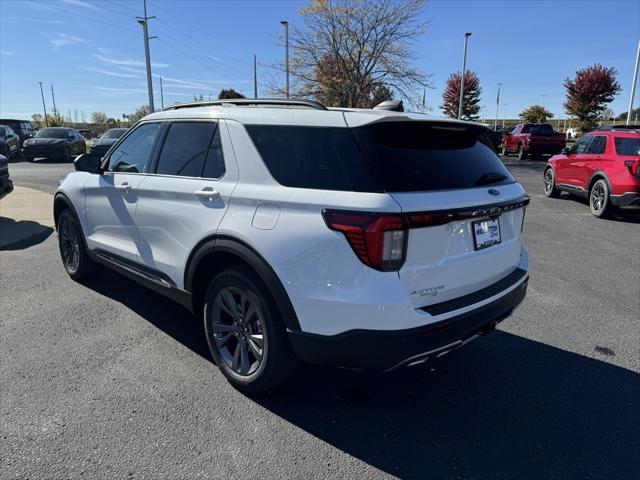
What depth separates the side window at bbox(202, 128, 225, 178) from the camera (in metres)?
3.10

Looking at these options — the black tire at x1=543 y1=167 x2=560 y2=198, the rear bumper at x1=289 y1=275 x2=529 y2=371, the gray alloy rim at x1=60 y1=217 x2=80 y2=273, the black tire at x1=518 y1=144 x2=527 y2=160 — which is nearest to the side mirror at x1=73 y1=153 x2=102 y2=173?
the gray alloy rim at x1=60 y1=217 x2=80 y2=273

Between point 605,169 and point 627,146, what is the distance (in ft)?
1.85

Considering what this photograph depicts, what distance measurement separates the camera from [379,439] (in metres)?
2.66

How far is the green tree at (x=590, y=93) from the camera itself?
39.8m

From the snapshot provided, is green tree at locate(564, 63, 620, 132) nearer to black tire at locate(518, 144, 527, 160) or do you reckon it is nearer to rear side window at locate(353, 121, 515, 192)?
black tire at locate(518, 144, 527, 160)

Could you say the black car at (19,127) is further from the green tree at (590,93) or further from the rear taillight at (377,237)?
the green tree at (590,93)

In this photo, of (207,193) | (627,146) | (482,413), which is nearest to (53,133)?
(627,146)

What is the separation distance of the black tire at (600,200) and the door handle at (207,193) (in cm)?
890

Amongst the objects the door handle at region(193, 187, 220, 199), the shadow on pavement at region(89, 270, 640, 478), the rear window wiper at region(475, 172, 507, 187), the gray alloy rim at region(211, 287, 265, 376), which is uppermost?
the rear window wiper at region(475, 172, 507, 187)

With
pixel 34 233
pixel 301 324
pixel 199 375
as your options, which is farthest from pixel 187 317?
pixel 34 233

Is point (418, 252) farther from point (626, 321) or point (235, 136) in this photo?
point (626, 321)

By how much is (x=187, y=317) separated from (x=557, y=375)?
3.09m

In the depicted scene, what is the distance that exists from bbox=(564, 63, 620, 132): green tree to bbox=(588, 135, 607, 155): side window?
34441mm

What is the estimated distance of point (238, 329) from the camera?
120 inches
